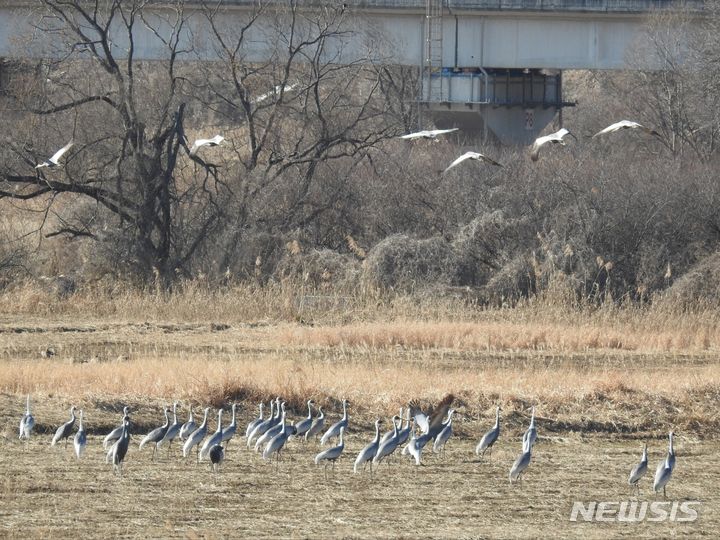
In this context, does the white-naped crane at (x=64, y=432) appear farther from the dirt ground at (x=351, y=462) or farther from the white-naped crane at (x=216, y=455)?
the white-naped crane at (x=216, y=455)

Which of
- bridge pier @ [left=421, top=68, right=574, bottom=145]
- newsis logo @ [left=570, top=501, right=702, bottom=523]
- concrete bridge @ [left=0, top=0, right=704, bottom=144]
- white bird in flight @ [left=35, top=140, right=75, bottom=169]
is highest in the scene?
concrete bridge @ [left=0, top=0, right=704, bottom=144]

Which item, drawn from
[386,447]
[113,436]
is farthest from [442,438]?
[113,436]

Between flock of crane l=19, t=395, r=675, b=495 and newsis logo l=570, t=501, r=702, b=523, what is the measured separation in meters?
0.32

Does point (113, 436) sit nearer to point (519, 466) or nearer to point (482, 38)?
point (519, 466)

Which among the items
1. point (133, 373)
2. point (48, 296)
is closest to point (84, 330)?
point (48, 296)

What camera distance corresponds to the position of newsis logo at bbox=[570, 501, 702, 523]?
1047 centimetres

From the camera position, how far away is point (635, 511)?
1080cm

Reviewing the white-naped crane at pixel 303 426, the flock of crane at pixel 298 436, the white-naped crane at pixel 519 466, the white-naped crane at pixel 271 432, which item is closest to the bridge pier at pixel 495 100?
the white-naped crane at pixel 303 426

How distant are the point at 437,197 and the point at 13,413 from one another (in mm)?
17275

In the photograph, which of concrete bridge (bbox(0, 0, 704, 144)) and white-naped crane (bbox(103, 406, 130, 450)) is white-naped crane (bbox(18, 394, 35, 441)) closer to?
white-naped crane (bbox(103, 406, 130, 450))

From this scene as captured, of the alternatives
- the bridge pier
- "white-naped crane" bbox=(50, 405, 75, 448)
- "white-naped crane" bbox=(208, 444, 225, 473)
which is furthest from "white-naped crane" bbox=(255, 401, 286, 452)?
the bridge pier

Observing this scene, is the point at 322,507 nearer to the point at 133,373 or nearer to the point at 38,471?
the point at 38,471

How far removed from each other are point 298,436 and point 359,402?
4.91ft

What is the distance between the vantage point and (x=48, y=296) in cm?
2506
